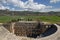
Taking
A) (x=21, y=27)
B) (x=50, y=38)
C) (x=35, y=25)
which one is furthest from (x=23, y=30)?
(x=50, y=38)

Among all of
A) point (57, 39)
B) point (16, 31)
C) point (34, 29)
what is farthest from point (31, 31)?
point (57, 39)

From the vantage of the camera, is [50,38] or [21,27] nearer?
[50,38]

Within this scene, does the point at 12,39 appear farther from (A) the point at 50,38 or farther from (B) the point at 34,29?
(B) the point at 34,29

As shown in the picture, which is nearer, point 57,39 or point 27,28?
point 57,39

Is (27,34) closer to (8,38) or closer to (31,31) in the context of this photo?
(31,31)

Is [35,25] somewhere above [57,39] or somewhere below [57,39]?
below

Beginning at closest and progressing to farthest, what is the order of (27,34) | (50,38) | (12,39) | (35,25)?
(12,39)
(50,38)
(27,34)
(35,25)

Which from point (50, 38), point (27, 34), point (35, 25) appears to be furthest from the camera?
point (35, 25)

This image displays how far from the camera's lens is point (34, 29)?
52.0 ft

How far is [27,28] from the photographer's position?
15.7 m

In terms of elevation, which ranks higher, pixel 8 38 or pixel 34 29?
pixel 8 38

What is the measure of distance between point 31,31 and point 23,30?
85 centimetres

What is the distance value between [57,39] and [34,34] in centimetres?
791

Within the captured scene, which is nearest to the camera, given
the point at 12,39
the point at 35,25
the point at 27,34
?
the point at 12,39
